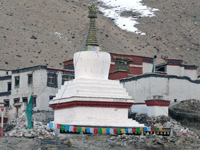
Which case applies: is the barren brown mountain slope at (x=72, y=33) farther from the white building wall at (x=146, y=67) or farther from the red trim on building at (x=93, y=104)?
the red trim on building at (x=93, y=104)

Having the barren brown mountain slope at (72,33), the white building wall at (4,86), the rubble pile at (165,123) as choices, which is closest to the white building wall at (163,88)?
the rubble pile at (165,123)

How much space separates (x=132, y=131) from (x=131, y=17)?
6612 cm

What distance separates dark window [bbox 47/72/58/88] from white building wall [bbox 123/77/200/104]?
20.9 ft

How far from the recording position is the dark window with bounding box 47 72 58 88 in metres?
36.2

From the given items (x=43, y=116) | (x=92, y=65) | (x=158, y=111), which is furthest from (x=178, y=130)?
(x=43, y=116)

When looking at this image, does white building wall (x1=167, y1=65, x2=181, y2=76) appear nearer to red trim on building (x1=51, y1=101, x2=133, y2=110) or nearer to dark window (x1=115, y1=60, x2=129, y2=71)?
dark window (x1=115, y1=60, x2=129, y2=71)

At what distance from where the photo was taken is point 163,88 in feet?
108

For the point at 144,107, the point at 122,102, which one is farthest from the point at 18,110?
the point at 122,102

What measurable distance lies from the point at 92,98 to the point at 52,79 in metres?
14.3

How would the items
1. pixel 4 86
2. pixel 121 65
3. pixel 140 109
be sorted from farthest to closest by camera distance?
pixel 121 65 < pixel 4 86 < pixel 140 109

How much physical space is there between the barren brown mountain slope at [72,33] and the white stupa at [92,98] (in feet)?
97.3

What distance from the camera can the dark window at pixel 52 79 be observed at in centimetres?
3622

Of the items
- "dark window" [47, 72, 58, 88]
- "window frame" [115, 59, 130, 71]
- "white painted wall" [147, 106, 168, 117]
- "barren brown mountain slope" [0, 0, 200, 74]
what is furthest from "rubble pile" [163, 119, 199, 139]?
"barren brown mountain slope" [0, 0, 200, 74]

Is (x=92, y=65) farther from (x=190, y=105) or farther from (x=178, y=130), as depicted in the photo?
(x=190, y=105)
